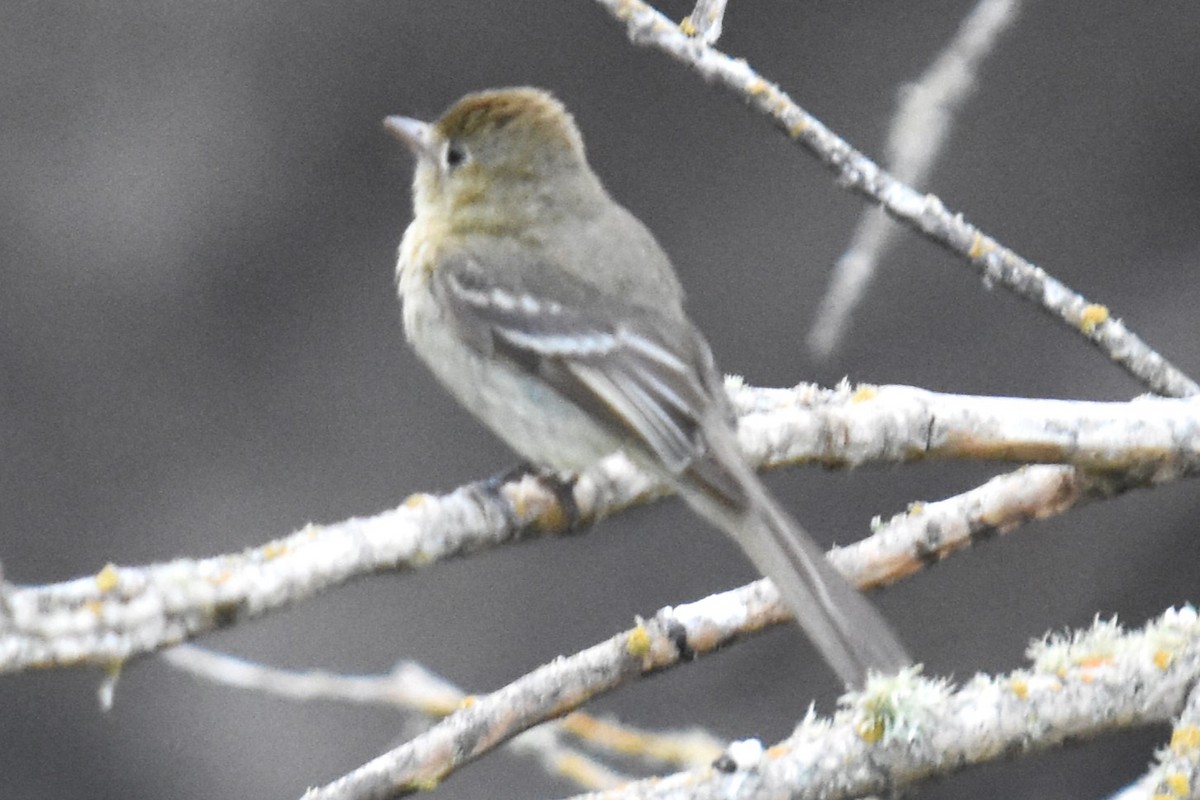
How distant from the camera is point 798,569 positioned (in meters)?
2.76

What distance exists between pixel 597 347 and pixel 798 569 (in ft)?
2.74

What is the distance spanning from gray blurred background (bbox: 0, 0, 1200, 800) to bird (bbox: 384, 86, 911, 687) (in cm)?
79

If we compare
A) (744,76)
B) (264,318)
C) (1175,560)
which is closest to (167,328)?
(264,318)

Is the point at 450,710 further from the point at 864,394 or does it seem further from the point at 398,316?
the point at 398,316

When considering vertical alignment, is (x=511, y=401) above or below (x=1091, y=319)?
above

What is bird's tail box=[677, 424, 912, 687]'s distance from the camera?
2592 millimetres

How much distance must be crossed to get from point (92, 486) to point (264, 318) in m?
0.71

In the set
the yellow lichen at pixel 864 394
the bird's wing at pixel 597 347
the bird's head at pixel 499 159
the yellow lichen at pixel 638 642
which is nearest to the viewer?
the yellow lichen at pixel 638 642

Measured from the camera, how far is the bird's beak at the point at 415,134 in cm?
381

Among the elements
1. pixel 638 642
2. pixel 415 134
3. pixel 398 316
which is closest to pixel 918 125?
pixel 415 134

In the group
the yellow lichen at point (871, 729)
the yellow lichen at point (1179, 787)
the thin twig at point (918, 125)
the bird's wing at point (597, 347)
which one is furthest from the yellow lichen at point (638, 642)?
the thin twig at point (918, 125)

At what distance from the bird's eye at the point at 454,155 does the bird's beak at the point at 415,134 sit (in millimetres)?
32

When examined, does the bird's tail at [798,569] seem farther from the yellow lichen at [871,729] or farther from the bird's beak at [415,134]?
the bird's beak at [415,134]

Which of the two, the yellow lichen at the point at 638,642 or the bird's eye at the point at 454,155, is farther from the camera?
the bird's eye at the point at 454,155
